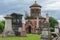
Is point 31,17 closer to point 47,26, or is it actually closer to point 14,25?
point 14,25

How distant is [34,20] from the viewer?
78.0 metres

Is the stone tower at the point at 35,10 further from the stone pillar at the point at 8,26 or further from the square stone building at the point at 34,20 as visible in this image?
the stone pillar at the point at 8,26

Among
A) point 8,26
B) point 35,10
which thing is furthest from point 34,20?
point 8,26

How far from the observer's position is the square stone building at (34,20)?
75537mm

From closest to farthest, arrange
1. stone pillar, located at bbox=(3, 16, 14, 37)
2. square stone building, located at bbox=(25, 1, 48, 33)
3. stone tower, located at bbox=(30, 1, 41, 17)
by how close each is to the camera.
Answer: stone pillar, located at bbox=(3, 16, 14, 37) < square stone building, located at bbox=(25, 1, 48, 33) < stone tower, located at bbox=(30, 1, 41, 17)

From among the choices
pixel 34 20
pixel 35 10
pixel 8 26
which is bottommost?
pixel 8 26

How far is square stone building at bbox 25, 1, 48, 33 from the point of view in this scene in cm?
7554

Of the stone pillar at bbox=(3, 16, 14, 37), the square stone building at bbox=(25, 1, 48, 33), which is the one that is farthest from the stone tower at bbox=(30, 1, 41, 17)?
the stone pillar at bbox=(3, 16, 14, 37)

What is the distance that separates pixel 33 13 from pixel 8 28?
42875mm

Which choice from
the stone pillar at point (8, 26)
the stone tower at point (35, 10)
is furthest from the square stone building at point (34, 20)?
the stone pillar at point (8, 26)

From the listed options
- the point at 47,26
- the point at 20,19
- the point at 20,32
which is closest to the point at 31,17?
the point at 20,19

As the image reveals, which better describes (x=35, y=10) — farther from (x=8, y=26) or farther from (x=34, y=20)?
(x=8, y=26)

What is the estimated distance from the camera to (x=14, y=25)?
47.0 m

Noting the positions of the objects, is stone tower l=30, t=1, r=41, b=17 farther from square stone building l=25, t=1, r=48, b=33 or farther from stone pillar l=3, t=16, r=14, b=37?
stone pillar l=3, t=16, r=14, b=37
